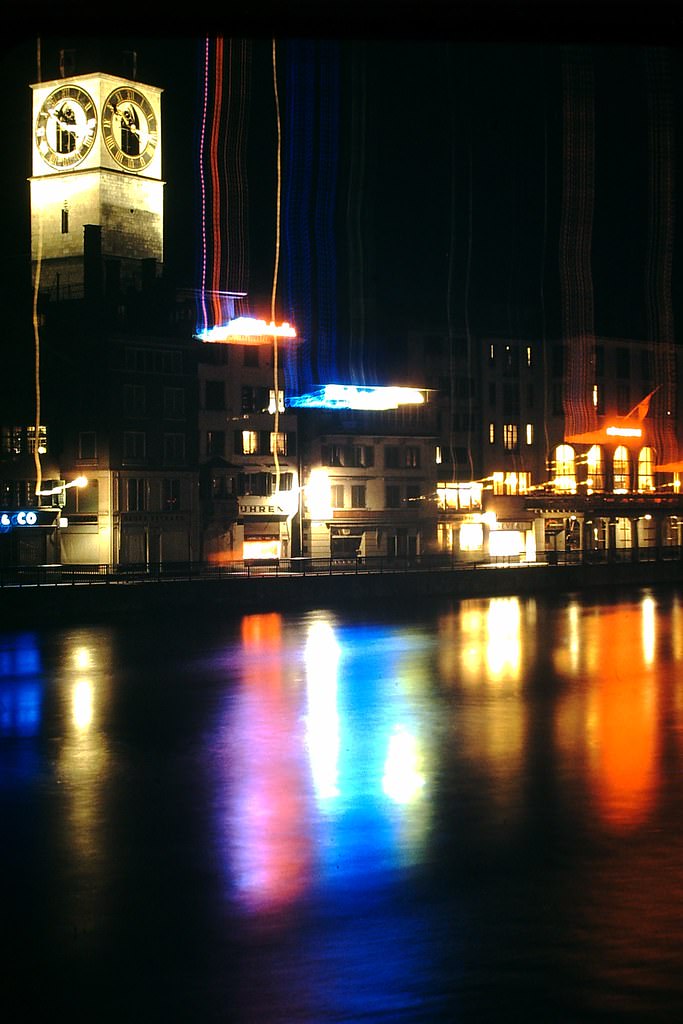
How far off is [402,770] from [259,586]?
102 feet

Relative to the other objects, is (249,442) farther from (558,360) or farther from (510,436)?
(558,360)

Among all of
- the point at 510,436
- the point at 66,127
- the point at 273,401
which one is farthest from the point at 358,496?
the point at 66,127

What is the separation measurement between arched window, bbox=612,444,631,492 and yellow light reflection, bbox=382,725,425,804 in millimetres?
60844

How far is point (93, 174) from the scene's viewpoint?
6594 centimetres

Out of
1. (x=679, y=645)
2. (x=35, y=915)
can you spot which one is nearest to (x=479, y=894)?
(x=35, y=915)

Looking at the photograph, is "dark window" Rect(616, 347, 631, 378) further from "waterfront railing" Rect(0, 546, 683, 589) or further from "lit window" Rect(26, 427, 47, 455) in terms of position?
"lit window" Rect(26, 427, 47, 455)

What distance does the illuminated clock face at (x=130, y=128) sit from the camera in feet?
215

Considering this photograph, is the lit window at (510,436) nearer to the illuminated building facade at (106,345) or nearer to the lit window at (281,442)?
the lit window at (281,442)

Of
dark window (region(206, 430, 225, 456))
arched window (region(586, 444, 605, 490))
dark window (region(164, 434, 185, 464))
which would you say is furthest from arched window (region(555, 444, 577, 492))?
dark window (region(164, 434, 185, 464))

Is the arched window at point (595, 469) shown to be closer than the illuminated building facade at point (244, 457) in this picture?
No

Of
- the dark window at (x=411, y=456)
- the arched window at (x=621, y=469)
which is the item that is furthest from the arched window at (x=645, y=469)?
the dark window at (x=411, y=456)

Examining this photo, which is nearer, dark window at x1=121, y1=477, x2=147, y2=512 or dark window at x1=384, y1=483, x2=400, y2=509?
dark window at x1=121, y1=477, x2=147, y2=512

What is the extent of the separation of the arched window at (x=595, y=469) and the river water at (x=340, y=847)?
49520mm

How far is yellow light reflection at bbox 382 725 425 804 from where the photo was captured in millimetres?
15920
